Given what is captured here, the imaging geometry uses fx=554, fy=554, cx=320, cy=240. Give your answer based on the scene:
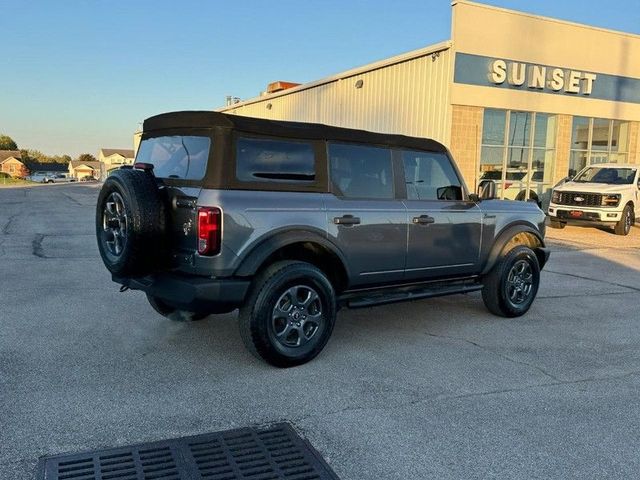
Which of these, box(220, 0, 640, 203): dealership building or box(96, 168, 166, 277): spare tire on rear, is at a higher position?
box(220, 0, 640, 203): dealership building

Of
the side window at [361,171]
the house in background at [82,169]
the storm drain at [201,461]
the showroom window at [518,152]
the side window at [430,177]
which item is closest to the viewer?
the storm drain at [201,461]

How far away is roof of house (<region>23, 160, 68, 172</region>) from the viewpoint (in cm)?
12747

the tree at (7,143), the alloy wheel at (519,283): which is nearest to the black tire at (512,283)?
the alloy wheel at (519,283)

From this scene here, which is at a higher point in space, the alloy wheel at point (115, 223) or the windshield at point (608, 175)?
the windshield at point (608, 175)

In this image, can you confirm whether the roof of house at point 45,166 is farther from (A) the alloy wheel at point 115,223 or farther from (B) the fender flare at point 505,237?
(B) the fender flare at point 505,237

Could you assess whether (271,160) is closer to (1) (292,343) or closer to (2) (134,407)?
(1) (292,343)

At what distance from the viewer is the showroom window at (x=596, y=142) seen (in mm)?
18922

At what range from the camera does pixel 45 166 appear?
134 metres

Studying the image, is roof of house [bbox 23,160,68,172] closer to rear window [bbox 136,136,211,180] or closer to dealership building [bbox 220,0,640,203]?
dealership building [bbox 220,0,640,203]

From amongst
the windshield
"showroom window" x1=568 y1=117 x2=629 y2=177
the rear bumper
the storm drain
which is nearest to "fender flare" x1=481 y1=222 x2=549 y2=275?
the rear bumper

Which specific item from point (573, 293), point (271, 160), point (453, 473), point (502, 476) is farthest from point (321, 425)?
point (573, 293)

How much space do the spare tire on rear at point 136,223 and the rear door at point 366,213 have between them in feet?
4.50

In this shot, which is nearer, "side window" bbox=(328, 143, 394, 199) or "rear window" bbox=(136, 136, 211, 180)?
"rear window" bbox=(136, 136, 211, 180)

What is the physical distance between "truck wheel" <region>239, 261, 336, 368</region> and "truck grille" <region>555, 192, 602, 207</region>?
1230 centimetres
